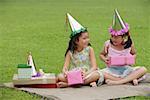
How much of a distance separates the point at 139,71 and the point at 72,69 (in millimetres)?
849

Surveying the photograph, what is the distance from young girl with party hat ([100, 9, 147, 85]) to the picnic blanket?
146 mm

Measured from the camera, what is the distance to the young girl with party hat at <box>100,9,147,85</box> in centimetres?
665

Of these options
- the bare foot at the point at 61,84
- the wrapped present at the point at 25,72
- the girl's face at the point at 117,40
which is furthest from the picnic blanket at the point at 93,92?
the girl's face at the point at 117,40

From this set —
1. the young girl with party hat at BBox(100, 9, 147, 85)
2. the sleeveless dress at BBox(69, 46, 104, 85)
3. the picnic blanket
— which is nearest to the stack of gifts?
the picnic blanket

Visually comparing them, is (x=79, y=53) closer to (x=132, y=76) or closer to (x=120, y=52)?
(x=120, y=52)

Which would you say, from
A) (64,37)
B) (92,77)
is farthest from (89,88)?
(64,37)

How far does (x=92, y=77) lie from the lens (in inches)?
258

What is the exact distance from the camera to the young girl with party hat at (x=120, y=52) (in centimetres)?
665

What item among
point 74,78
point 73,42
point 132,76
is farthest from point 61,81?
point 132,76

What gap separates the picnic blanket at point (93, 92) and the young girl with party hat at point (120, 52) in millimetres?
146

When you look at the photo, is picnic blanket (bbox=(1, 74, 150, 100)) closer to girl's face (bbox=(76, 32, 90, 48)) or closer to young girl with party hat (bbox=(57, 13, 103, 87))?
young girl with party hat (bbox=(57, 13, 103, 87))

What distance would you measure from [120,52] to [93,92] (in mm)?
918

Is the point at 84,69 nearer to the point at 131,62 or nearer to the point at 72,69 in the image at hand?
the point at 72,69

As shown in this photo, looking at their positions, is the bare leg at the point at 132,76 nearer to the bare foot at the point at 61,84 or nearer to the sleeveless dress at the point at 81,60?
the sleeveless dress at the point at 81,60
